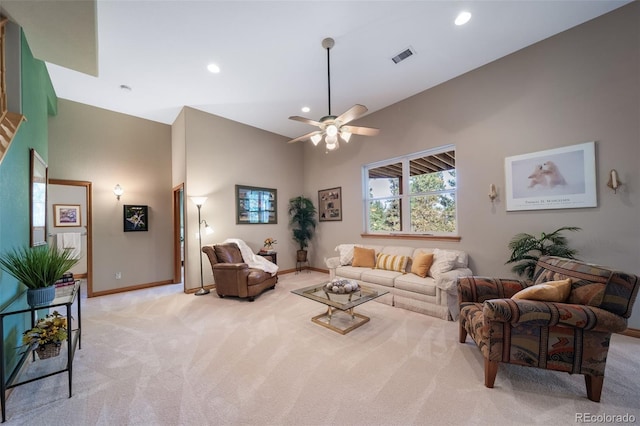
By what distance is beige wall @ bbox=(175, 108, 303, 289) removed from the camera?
4594 millimetres

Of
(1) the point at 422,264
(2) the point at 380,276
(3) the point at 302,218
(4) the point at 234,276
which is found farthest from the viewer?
(3) the point at 302,218

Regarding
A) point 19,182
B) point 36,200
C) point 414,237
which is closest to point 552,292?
point 414,237

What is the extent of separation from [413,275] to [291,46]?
11.7ft

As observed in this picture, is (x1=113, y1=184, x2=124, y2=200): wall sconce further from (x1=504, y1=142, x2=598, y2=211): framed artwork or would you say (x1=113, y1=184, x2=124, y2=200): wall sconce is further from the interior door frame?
(x1=504, y1=142, x2=598, y2=211): framed artwork

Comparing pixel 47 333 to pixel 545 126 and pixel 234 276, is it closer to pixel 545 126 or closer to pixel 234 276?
pixel 234 276

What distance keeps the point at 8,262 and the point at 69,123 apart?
11.5 feet

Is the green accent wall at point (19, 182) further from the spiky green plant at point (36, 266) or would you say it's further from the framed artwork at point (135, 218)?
the framed artwork at point (135, 218)

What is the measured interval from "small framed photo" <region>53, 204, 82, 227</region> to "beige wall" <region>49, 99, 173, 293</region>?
1730 mm

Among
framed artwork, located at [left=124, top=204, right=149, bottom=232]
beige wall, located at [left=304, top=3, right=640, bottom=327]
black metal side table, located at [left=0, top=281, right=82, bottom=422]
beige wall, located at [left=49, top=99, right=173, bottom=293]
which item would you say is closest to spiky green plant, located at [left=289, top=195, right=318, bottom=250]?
beige wall, located at [left=304, top=3, right=640, bottom=327]

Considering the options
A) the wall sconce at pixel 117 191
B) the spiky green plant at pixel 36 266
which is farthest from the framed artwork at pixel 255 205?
the spiky green plant at pixel 36 266

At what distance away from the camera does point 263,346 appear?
99.4 inches

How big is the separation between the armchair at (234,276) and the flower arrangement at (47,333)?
2.01 meters

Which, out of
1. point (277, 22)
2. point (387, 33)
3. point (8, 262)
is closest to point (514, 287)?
point (387, 33)

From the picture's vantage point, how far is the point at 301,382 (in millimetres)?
1960
